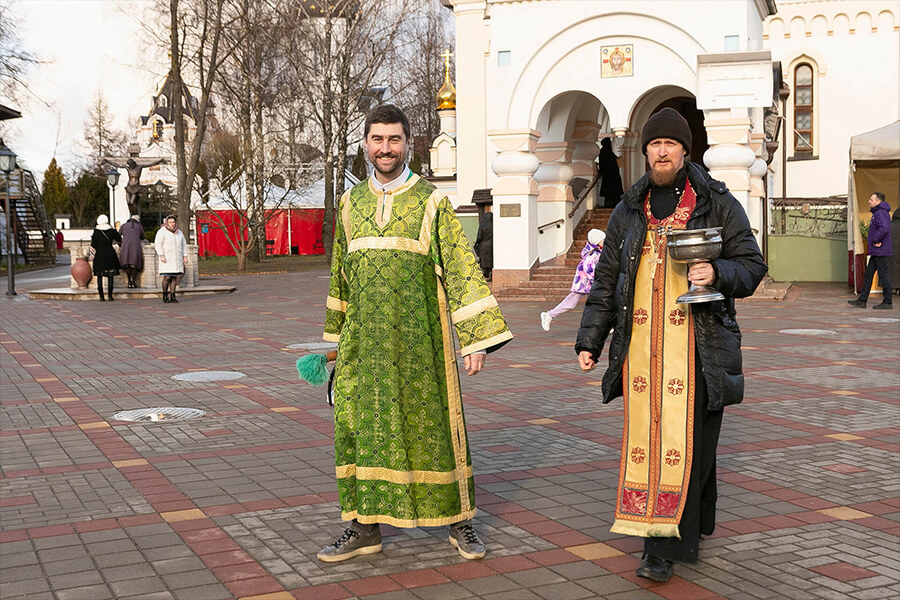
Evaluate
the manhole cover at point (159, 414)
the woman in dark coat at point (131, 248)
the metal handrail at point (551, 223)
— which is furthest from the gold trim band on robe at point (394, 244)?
the woman in dark coat at point (131, 248)

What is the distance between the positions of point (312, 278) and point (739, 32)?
15937 mm

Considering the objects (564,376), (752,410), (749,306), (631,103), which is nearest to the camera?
(752,410)

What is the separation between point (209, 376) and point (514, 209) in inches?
444

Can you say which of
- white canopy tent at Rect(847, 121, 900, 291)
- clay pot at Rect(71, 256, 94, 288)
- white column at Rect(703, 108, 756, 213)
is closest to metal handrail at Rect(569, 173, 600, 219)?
white column at Rect(703, 108, 756, 213)

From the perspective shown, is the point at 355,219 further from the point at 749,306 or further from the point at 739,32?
the point at 739,32

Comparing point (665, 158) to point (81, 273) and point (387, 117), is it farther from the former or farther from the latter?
point (81, 273)

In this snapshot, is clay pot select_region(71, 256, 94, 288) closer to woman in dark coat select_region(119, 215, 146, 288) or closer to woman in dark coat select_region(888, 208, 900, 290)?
woman in dark coat select_region(119, 215, 146, 288)

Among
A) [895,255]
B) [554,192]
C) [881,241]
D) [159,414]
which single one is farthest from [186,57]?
[159,414]

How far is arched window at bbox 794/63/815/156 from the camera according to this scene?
103 feet

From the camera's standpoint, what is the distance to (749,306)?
18484 mm

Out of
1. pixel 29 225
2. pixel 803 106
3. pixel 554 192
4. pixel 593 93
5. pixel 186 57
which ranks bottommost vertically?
pixel 29 225

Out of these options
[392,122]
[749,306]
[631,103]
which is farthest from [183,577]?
[631,103]

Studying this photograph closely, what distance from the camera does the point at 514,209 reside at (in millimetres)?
21016

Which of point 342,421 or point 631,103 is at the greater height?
point 631,103
